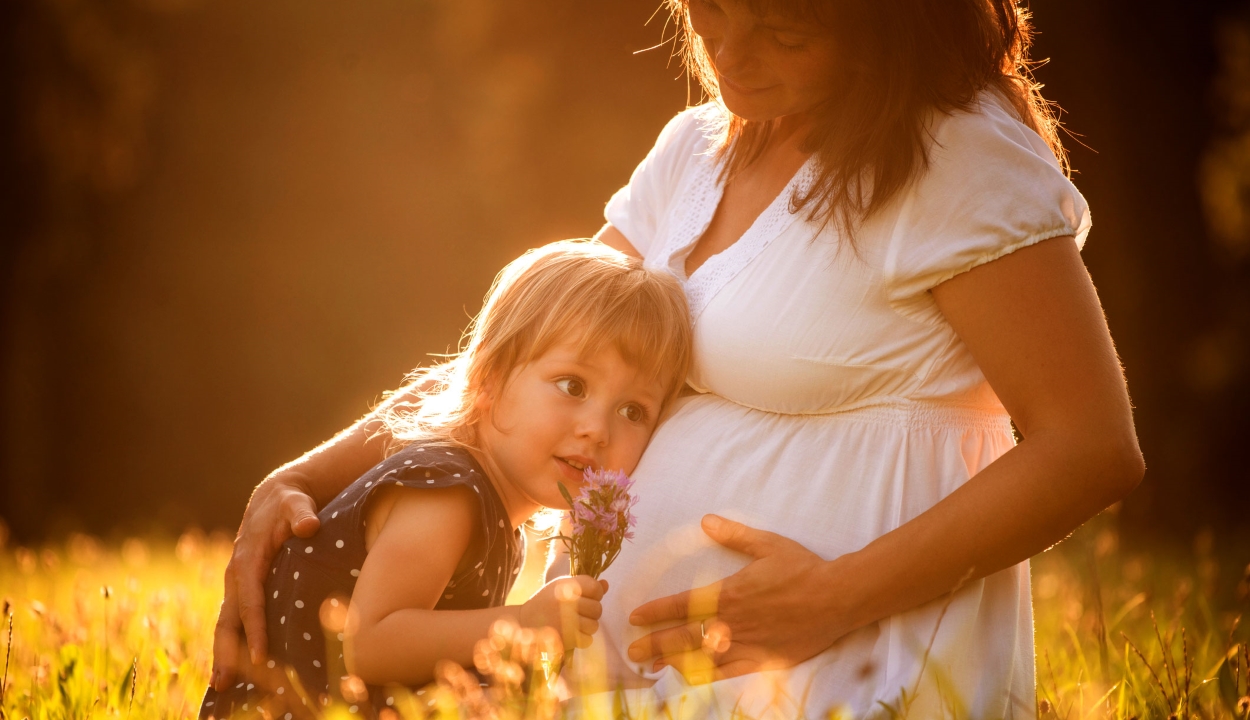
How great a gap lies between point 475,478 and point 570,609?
0.48 meters

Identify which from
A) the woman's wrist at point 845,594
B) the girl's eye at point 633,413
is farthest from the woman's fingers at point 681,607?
the girl's eye at point 633,413

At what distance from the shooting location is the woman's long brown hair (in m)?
1.85

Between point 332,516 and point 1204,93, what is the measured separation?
656cm

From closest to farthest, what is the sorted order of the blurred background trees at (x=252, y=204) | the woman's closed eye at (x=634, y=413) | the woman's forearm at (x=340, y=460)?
1. the woman's closed eye at (x=634, y=413)
2. the woman's forearm at (x=340, y=460)
3. the blurred background trees at (x=252, y=204)

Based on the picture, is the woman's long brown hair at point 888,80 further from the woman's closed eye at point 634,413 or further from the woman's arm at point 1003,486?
the woman's closed eye at point 634,413

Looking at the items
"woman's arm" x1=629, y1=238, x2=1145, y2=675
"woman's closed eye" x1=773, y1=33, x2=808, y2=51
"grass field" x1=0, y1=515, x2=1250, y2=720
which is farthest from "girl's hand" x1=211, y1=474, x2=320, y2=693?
"woman's closed eye" x1=773, y1=33, x2=808, y2=51

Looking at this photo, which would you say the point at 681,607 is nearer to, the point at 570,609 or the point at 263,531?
the point at 570,609

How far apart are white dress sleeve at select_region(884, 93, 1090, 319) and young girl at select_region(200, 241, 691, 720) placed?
51cm

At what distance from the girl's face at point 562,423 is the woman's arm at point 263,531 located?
404mm

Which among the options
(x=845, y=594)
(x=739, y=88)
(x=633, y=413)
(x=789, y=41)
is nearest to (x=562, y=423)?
(x=633, y=413)

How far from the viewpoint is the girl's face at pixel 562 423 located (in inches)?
79.8

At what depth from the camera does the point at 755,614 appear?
174 cm

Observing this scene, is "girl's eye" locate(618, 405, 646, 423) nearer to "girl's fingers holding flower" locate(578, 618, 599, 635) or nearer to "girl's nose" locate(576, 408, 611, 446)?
"girl's nose" locate(576, 408, 611, 446)

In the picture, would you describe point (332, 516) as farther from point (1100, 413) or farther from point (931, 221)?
point (1100, 413)
